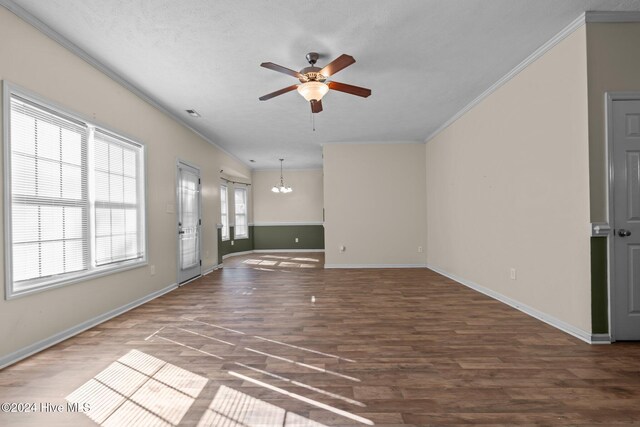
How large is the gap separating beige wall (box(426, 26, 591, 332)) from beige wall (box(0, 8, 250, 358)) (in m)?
4.70

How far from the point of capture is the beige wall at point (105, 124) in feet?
7.66

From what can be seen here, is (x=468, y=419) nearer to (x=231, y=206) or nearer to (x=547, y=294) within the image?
(x=547, y=294)

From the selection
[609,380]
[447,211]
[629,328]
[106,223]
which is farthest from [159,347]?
[447,211]

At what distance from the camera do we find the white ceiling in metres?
2.37

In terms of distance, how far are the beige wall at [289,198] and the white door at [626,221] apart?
7.88 meters

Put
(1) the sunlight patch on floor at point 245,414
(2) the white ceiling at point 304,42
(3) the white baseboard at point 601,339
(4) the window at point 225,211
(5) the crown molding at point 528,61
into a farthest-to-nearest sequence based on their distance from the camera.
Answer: (4) the window at point 225,211 < (5) the crown molding at point 528,61 < (3) the white baseboard at point 601,339 < (2) the white ceiling at point 304,42 < (1) the sunlight patch on floor at point 245,414

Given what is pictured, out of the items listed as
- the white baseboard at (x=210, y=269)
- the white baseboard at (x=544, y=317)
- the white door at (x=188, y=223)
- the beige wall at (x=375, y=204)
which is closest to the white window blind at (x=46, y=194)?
the white door at (x=188, y=223)

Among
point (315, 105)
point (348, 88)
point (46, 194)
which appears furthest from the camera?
point (315, 105)

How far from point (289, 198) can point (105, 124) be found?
270 inches

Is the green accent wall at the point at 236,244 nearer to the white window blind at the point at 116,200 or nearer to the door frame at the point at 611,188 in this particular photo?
the white window blind at the point at 116,200

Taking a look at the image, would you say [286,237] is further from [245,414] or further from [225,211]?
[245,414]

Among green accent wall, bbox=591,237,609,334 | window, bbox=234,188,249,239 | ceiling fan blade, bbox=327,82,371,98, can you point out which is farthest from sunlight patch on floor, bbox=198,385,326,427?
window, bbox=234,188,249,239

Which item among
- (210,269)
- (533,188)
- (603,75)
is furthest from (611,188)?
(210,269)

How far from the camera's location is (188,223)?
17.6ft
